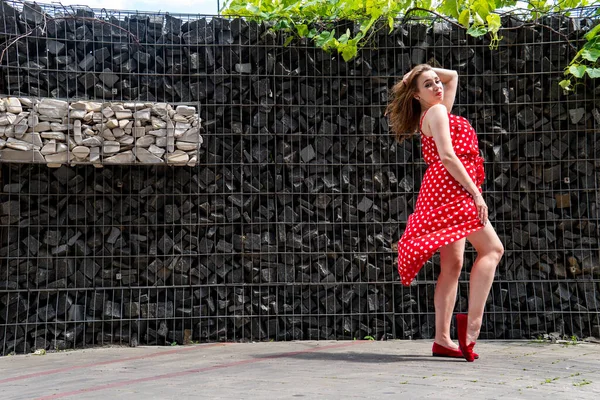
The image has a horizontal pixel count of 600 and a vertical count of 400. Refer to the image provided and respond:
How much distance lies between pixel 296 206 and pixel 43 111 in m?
1.92

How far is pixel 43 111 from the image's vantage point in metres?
5.90

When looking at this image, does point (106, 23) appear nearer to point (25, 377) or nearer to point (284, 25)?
point (284, 25)

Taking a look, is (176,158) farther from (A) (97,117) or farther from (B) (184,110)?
(A) (97,117)

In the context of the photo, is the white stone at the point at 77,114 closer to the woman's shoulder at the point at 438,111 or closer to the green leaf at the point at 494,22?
the woman's shoulder at the point at 438,111

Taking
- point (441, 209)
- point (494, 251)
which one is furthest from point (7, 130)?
point (494, 251)

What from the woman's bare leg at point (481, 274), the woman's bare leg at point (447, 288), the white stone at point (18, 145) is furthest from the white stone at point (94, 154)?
the woman's bare leg at point (481, 274)

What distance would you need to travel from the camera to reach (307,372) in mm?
4641

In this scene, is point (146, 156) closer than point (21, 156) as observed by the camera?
No

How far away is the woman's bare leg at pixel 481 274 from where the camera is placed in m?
5.00

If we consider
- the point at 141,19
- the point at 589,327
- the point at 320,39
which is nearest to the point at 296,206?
the point at 320,39

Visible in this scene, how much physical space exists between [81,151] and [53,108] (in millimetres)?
354

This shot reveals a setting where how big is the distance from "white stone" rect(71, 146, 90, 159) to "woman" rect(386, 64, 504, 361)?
88.8 inches

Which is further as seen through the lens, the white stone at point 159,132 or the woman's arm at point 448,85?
the white stone at point 159,132

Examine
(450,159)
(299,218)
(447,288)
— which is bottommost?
(447,288)
